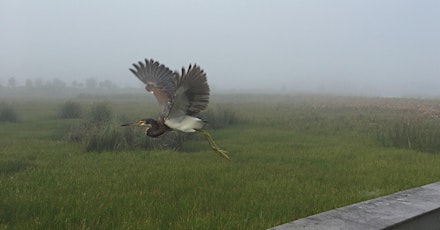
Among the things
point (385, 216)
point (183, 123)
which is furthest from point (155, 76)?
point (385, 216)

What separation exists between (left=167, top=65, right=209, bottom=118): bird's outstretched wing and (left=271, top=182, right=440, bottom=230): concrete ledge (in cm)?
183

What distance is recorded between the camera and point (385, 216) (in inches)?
146

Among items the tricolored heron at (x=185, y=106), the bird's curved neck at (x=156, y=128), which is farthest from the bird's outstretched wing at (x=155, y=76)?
the bird's curved neck at (x=156, y=128)

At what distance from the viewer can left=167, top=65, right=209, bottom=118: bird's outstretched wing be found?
4566 mm

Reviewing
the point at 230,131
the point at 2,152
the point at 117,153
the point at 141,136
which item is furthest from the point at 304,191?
the point at 230,131

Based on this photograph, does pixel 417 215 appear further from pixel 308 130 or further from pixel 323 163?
pixel 308 130

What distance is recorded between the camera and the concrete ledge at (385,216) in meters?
3.46

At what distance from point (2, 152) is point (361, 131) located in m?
11.7

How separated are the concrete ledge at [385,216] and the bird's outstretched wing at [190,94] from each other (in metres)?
1.83

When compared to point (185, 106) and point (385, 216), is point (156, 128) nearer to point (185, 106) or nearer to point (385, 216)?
point (185, 106)

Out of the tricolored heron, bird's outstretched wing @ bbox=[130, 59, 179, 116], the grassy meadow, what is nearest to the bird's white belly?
the tricolored heron

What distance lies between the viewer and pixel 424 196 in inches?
177

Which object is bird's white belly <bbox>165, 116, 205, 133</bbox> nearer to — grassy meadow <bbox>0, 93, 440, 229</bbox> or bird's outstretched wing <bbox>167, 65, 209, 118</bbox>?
bird's outstretched wing <bbox>167, 65, 209, 118</bbox>

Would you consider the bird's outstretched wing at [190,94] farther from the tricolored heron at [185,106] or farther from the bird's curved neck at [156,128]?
the bird's curved neck at [156,128]
